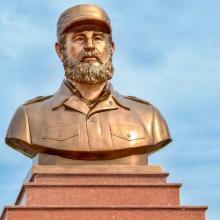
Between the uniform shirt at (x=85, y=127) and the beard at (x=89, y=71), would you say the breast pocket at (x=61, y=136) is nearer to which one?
the uniform shirt at (x=85, y=127)

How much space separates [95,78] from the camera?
923cm

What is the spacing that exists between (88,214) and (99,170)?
2.43ft

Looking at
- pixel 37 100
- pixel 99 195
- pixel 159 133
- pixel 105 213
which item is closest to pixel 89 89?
pixel 37 100

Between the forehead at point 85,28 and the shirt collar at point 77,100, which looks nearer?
the shirt collar at point 77,100

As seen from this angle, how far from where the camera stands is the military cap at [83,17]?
9.41m

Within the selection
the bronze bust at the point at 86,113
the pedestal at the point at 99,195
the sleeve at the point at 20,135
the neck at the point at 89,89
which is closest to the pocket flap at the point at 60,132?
the bronze bust at the point at 86,113

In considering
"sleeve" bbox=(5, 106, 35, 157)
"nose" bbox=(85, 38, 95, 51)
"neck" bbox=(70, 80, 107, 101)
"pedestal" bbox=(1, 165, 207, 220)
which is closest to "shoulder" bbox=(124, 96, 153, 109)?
"neck" bbox=(70, 80, 107, 101)

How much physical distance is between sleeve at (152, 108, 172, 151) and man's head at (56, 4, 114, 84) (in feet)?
2.80

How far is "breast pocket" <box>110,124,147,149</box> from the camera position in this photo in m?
8.98

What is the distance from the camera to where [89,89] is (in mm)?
9422

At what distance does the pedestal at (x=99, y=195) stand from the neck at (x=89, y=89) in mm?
1120

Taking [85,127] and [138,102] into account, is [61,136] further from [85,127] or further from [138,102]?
[138,102]

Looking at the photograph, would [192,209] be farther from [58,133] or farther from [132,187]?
[58,133]

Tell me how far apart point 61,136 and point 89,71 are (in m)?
0.95
